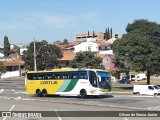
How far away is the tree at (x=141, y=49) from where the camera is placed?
63562 millimetres

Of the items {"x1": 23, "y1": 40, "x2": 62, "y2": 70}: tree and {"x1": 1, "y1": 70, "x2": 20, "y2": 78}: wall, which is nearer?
{"x1": 23, "y1": 40, "x2": 62, "y2": 70}: tree

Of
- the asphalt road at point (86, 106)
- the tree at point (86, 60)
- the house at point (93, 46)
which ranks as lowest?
the asphalt road at point (86, 106)

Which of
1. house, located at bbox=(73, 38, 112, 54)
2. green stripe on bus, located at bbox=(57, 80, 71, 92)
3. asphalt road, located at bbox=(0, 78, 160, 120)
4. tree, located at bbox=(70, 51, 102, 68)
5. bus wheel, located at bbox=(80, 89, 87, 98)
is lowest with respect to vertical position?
asphalt road, located at bbox=(0, 78, 160, 120)

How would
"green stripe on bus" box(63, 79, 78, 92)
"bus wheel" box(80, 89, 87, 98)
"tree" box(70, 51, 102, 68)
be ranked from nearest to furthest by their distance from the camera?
"bus wheel" box(80, 89, 87, 98)
"green stripe on bus" box(63, 79, 78, 92)
"tree" box(70, 51, 102, 68)

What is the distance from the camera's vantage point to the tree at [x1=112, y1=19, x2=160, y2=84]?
6356 cm

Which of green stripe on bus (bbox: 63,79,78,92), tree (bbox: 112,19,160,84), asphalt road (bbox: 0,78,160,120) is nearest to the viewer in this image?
asphalt road (bbox: 0,78,160,120)

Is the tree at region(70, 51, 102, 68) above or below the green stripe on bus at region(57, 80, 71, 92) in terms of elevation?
above

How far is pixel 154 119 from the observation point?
21859 millimetres

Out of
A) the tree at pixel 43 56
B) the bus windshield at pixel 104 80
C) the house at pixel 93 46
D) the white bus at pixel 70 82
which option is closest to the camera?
the bus windshield at pixel 104 80

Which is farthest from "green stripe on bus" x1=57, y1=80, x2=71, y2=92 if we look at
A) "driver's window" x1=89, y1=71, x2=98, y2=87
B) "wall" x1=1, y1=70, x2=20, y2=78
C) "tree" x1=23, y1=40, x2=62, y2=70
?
"wall" x1=1, y1=70, x2=20, y2=78

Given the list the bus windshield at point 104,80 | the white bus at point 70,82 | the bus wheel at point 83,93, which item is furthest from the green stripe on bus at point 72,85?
the bus windshield at point 104,80

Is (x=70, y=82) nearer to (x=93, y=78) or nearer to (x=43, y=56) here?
(x=93, y=78)

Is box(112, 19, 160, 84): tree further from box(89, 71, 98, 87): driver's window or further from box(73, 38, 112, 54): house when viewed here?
box(73, 38, 112, 54): house

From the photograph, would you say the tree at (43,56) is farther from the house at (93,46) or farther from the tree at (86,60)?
the house at (93,46)
